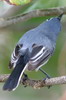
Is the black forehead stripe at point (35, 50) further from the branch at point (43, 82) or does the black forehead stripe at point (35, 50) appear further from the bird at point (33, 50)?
the branch at point (43, 82)

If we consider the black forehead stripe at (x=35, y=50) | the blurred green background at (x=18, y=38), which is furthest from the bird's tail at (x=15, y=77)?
the blurred green background at (x=18, y=38)

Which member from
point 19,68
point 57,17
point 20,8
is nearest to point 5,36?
point 20,8

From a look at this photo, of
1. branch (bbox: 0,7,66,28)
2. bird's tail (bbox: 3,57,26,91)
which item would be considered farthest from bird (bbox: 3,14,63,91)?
branch (bbox: 0,7,66,28)

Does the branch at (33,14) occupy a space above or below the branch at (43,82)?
above

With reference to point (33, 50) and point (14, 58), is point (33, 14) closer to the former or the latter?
point (33, 50)

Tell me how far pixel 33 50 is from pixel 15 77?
0.34m

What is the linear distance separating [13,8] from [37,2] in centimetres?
→ 31

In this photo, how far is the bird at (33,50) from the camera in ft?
8.74

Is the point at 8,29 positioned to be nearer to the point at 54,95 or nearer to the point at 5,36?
the point at 5,36

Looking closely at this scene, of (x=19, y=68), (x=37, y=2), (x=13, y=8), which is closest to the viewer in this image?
(x=19, y=68)

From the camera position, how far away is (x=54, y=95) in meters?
3.95

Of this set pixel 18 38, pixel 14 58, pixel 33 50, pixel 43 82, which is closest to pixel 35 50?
pixel 33 50

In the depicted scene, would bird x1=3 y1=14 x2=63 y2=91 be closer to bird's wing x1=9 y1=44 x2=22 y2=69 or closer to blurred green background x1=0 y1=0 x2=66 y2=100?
bird's wing x1=9 y1=44 x2=22 y2=69

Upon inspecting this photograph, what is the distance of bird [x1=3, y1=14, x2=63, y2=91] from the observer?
8.74 ft
